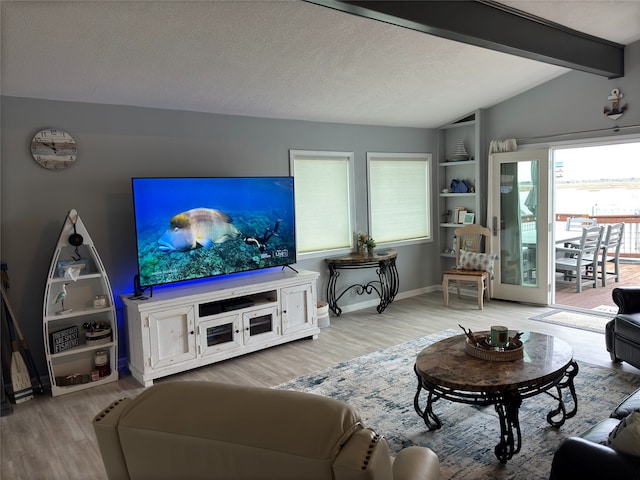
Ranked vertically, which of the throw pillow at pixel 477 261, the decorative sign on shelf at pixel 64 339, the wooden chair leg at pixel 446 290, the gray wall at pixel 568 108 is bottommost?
the wooden chair leg at pixel 446 290

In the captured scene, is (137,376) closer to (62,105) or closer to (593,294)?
(62,105)

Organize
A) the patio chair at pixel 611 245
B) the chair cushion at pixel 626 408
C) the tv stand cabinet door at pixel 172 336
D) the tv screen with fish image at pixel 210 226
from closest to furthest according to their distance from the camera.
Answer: the chair cushion at pixel 626 408, the tv stand cabinet door at pixel 172 336, the tv screen with fish image at pixel 210 226, the patio chair at pixel 611 245

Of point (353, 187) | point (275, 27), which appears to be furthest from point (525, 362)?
point (353, 187)

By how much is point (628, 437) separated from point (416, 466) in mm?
731

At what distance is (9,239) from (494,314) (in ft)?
15.4

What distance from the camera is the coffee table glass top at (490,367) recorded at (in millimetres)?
2514

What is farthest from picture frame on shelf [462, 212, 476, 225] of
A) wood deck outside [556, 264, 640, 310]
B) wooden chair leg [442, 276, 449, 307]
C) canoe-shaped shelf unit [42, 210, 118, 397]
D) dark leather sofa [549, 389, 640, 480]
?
dark leather sofa [549, 389, 640, 480]

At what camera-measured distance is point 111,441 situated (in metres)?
1.22

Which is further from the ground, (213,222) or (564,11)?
(564,11)

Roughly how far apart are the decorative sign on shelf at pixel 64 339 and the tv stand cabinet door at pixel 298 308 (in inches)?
68.6

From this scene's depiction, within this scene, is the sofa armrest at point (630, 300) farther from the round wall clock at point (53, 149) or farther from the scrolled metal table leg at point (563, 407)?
the round wall clock at point (53, 149)

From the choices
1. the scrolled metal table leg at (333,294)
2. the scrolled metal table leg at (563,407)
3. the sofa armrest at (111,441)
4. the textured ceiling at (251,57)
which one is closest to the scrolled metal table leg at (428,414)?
the scrolled metal table leg at (563,407)

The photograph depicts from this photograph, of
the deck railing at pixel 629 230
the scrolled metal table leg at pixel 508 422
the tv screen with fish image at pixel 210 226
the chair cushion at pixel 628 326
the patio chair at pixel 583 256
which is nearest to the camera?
the scrolled metal table leg at pixel 508 422

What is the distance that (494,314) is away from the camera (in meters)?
5.48
